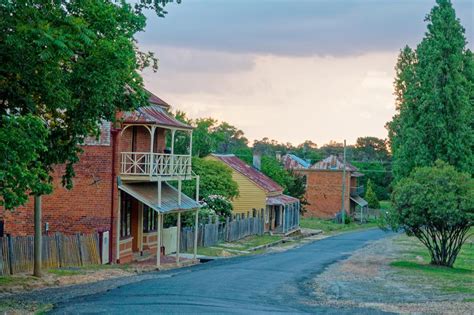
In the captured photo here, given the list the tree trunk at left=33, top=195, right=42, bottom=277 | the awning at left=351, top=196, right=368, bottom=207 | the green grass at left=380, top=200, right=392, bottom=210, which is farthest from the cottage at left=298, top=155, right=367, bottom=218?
the tree trunk at left=33, top=195, right=42, bottom=277

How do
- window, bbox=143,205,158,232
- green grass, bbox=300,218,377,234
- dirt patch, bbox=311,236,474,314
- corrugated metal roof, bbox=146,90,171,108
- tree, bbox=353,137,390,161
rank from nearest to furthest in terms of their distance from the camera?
dirt patch, bbox=311,236,474,314
corrugated metal roof, bbox=146,90,171,108
window, bbox=143,205,158,232
green grass, bbox=300,218,377,234
tree, bbox=353,137,390,161

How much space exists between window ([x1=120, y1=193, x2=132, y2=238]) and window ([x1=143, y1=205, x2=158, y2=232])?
1824mm

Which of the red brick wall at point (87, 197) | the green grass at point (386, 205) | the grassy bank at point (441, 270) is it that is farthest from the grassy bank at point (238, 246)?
the grassy bank at point (441, 270)

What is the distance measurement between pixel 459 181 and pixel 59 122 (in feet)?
63.9

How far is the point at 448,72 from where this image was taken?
2311 inches

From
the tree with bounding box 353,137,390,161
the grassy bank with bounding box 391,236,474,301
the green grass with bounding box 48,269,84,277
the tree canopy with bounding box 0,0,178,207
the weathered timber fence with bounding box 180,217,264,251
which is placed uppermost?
the tree with bounding box 353,137,390,161

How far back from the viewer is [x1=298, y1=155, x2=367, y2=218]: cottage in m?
92.7

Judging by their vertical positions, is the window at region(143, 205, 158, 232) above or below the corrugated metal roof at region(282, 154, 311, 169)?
below

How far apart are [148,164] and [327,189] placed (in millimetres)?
62395

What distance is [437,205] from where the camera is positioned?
32438 millimetres

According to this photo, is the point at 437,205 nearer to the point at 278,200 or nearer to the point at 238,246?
the point at 238,246

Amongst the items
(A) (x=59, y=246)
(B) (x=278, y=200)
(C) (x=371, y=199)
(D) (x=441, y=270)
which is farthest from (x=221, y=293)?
(C) (x=371, y=199)

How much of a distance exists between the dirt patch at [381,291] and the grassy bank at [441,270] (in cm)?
37

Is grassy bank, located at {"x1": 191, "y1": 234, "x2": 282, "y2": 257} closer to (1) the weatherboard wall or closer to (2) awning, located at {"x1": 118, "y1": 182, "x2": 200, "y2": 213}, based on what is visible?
(1) the weatherboard wall
